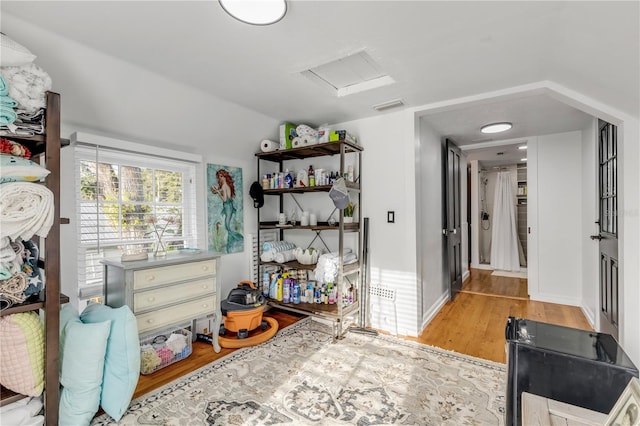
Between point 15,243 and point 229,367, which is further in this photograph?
point 229,367

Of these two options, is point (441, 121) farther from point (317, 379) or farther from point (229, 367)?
point (229, 367)

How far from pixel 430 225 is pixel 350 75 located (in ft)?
6.26

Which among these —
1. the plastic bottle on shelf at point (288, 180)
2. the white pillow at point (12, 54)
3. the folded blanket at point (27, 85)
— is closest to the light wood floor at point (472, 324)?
the plastic bottle on shelf at point (288, 180)

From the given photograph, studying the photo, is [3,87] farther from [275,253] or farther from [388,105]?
[388,105]

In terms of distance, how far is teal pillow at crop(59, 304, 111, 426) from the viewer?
65.1 inches

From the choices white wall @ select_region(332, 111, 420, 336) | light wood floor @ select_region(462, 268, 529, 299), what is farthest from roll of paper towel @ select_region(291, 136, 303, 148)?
light wood floor @ select_region(462, 268, 529, 299)

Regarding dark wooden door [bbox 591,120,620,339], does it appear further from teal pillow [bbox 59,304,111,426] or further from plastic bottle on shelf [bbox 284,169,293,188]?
teal pillow [bbox 59,304,111,426]

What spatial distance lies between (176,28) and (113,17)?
0.95 ft

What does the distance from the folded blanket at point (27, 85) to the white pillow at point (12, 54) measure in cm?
3

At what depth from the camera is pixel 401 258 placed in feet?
9.80

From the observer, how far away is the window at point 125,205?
228cm

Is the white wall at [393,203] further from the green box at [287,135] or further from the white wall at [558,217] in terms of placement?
the white wall at [558,217]

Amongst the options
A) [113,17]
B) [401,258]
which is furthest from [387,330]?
[113,17]

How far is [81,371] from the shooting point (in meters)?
1.67
